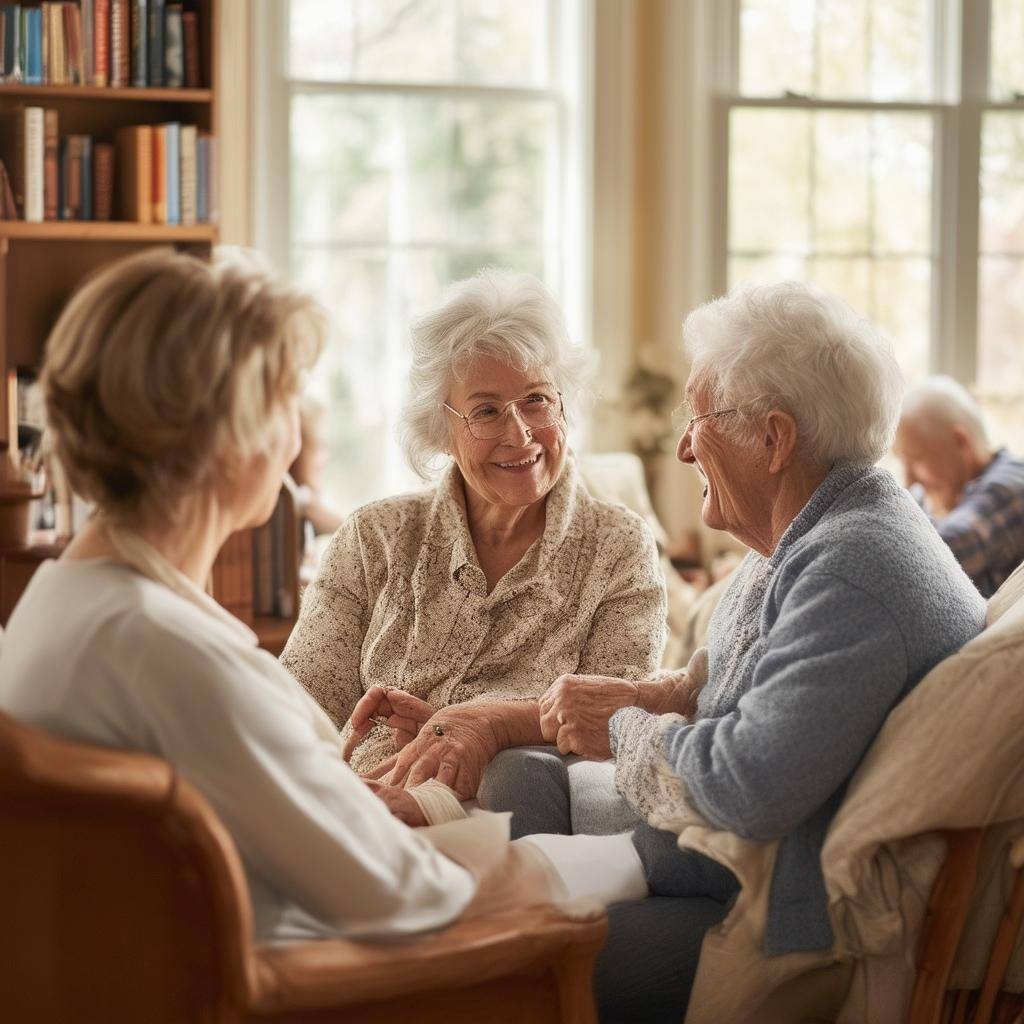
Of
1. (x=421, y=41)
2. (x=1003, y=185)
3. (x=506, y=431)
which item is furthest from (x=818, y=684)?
(x=1003, y=185)

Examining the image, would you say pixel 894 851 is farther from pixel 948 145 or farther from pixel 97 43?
pixel 948 145

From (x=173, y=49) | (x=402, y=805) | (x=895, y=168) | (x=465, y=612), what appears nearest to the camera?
(x=402, y=805)

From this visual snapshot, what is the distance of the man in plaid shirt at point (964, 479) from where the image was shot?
4020mm

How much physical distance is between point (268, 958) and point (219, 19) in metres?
3.72

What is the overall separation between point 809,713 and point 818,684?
33 millimetres

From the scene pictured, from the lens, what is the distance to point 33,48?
4.29m

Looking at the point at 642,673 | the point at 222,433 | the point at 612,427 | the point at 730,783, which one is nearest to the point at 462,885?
the point at 730,783

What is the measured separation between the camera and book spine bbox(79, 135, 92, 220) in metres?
4.41

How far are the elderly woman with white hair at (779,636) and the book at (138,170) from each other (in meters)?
2.77

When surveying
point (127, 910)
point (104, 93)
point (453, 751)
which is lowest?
point (453, 751)

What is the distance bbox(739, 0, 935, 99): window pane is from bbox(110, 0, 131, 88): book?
2.22m

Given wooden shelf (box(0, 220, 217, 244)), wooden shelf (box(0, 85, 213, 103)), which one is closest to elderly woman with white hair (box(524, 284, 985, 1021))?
wooden shelf (box(0, 220, 217, 244))

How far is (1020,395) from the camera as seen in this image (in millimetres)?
5523

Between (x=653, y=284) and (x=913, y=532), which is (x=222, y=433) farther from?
(x=653, y=284)
